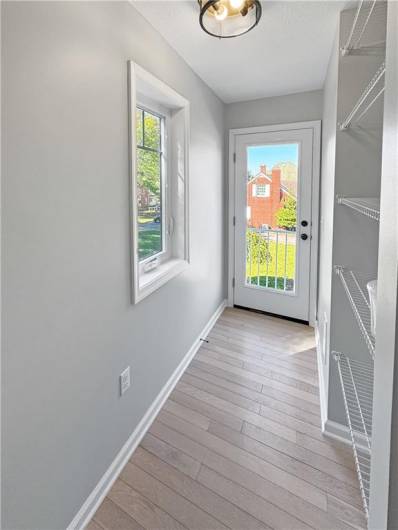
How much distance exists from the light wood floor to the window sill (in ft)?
2.67

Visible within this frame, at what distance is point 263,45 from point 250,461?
2.55m

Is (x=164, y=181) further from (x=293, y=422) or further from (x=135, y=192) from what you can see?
(x=293, y=422)

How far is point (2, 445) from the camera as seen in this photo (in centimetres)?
96

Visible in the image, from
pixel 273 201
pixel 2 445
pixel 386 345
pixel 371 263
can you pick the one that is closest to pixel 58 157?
pixel 2 445

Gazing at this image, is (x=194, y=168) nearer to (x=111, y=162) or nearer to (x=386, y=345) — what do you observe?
(x=111, y=162)

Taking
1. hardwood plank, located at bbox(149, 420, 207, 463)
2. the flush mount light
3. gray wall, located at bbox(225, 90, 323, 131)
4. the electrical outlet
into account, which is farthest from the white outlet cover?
gray wall, located at bbox(225, 90, 323, 131)

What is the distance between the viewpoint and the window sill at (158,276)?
178cm

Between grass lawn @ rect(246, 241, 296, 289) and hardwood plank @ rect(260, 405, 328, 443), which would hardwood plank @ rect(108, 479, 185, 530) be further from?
grass lawn @ rect(246, 241, 296, 289)

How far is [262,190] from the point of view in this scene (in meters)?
3.46

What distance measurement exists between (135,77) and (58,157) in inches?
30.9

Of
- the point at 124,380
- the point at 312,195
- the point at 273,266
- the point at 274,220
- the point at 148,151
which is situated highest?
the point at 148,151

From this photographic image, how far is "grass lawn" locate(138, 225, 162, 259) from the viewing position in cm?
209

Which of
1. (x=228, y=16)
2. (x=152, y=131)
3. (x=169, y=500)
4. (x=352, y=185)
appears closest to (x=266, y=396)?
(x=169, y=500)

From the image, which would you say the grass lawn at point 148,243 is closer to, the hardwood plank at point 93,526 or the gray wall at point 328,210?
the gray wall at point 328,210
